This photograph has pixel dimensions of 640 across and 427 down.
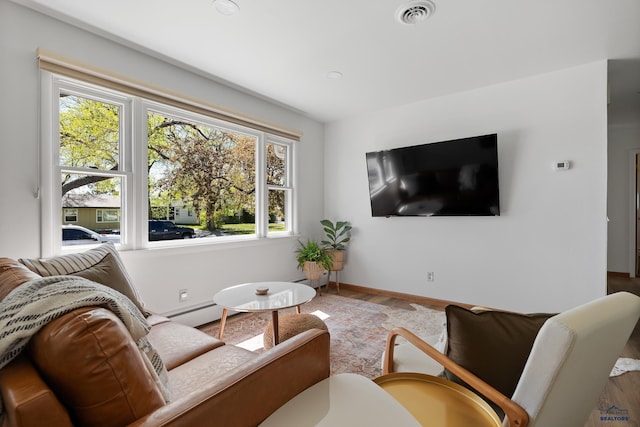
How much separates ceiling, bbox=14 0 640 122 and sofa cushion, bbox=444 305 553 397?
1997 mm

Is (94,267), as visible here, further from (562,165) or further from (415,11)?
(562,165)

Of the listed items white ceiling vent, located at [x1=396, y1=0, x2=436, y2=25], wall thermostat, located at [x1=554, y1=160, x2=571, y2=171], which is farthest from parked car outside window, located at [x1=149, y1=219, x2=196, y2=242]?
wall thermostat, located at [x1=554, y1=160, x2=571, y2=171]

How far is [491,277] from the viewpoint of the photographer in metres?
3.34

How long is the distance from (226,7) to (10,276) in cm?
196

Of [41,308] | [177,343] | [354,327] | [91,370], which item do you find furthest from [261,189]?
[91,370]

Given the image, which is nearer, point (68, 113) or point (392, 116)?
point (68, 113)

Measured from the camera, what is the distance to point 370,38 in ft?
7.86

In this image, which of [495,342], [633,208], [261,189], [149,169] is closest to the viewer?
[495,342]

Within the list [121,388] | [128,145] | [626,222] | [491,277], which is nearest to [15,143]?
[128,145]

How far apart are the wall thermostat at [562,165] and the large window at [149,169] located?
3.17 meters

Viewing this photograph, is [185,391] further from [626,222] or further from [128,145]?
[626,222]

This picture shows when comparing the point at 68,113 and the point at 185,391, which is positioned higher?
the point at 68,113

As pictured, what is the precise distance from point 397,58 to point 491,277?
253cm

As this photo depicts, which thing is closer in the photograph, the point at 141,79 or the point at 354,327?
the point at 141,79
